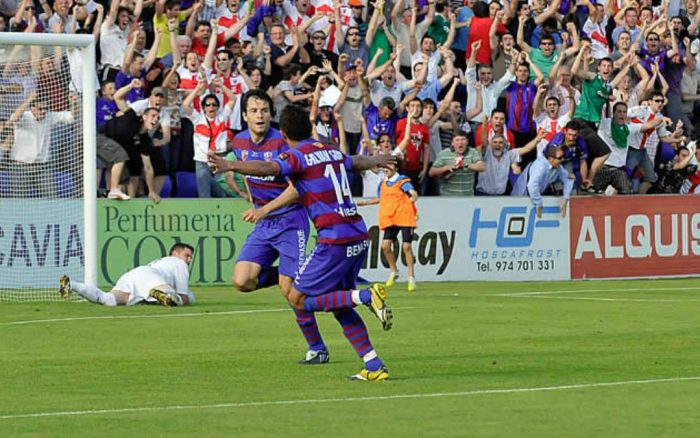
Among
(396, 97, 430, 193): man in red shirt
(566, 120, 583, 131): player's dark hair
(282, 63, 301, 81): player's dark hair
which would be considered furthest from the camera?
(566, 120, 583, 131): player's dark hair

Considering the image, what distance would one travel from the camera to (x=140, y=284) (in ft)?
65.1

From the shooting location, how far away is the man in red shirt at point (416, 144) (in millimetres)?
25750

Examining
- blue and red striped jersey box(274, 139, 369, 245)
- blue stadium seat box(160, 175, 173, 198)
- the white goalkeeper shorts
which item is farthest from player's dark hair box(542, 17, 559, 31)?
blue and red striped jersey box(274, 139, 369, 245)

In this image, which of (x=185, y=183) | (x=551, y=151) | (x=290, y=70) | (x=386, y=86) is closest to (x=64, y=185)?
(x=185, y=183)

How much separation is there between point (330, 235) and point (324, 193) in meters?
0.33

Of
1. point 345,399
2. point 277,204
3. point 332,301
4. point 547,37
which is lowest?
point 345,399

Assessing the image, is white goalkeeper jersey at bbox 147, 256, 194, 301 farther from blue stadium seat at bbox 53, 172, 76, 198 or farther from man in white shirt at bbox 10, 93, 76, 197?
man in white shirt at bbox 10, 93, 76, 197

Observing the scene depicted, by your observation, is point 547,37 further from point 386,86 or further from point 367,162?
point 367,162

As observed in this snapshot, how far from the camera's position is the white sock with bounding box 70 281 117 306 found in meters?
19.3

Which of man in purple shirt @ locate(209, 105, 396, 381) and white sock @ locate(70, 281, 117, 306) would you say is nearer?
man in purple shirt @ locate(209, 105, 396, 381)

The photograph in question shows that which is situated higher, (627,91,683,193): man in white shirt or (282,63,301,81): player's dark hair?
(282,63,301,81): player's dark hair

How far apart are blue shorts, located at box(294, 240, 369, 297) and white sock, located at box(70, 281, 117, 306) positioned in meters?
8.00

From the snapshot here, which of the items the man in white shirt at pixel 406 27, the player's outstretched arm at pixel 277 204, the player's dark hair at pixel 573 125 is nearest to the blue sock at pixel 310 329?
the player's outstretched arm at pixel 277 204

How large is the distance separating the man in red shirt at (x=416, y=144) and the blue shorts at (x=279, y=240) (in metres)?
11.0
